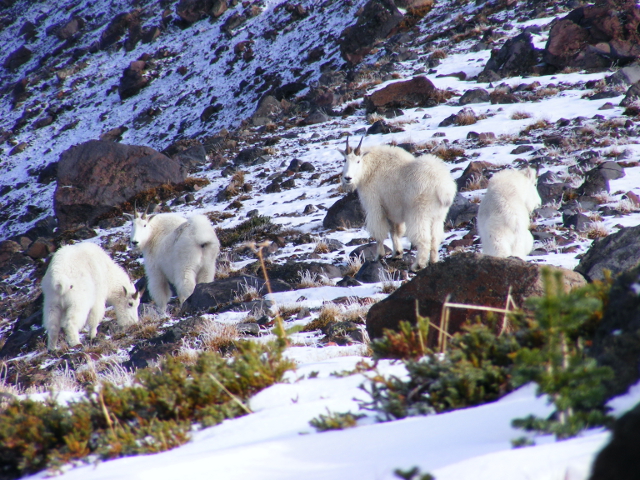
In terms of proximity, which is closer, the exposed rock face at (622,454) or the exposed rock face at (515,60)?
the exposed rock face at (622,454)

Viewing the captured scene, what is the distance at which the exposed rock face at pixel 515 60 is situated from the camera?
2069 cm

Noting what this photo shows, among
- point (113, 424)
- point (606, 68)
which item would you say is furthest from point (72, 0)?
point (113, 424)

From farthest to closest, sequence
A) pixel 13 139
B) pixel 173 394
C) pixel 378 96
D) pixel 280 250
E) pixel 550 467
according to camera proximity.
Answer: pixel 13 139
pixel 378 96
pixel 280 250
pixel 173 394
pixel 550 467

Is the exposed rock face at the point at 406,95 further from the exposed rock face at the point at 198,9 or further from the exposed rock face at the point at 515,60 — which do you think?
the exposed rock face at the point at 198,9

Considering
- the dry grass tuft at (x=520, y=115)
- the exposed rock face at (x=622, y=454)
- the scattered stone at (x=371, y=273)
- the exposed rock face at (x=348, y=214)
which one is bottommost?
the exposed rock face at (x=348, y=214)

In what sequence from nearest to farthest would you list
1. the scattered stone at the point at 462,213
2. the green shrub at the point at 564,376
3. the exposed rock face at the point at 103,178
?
1. the green shrub at the point at 564,376
2. the scattered stone at the point at 462,213
3. the exposed rock face at the point at 103,178

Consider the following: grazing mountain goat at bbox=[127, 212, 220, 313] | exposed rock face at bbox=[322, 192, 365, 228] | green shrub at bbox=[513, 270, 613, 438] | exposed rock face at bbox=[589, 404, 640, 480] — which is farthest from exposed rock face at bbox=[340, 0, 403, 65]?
exposed rock face at bbox=[589, 404, 640, 480]

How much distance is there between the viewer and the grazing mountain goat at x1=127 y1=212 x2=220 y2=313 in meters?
9.47

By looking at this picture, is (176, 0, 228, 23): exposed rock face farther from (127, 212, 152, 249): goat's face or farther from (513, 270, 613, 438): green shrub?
(513, 270, 613, 438): green shrub

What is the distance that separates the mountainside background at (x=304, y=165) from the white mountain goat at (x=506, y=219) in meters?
1.07

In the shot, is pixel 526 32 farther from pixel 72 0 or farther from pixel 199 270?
pixel 72 0

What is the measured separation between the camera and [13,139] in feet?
113

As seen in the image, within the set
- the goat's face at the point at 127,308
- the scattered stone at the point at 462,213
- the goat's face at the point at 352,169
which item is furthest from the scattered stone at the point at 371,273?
the goat's face at the point at 127,308

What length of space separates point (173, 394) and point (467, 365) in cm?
138
